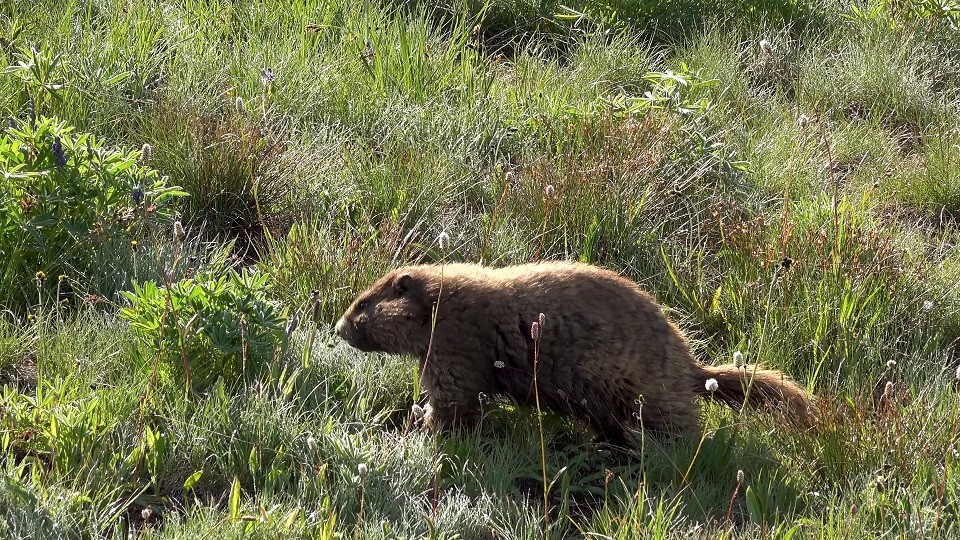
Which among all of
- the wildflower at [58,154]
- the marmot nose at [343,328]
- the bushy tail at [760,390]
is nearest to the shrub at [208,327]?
the marmot nose at [343,328]

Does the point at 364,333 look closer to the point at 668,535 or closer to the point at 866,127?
the point at 668,535

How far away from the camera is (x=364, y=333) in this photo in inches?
189

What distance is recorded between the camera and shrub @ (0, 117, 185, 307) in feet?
15.2

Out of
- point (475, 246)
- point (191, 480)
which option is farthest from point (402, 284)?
point (191, 480)

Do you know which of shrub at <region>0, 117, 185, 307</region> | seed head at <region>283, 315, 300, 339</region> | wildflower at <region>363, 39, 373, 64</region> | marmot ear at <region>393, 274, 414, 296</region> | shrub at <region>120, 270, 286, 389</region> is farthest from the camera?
wildflower at <region>363, 39, 373, 64</region>

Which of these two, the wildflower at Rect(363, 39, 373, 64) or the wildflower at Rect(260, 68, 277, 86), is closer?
the wildflower at Rect(260, 68, 277, 86)

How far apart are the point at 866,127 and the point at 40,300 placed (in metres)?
4.76

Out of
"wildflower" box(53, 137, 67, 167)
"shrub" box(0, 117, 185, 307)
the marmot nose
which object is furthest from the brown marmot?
"wildflower" box(53, 137, 67, 167)

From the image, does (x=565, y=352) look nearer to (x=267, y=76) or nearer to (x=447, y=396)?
(x=447, y=396)

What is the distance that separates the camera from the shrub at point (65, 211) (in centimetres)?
463

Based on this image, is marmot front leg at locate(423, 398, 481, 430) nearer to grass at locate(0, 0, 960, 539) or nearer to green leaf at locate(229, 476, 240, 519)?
grass at locate(0, 0, 960, 539)

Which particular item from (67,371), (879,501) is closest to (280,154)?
(67,371)

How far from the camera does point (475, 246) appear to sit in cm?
564

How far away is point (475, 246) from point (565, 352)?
127 cm
